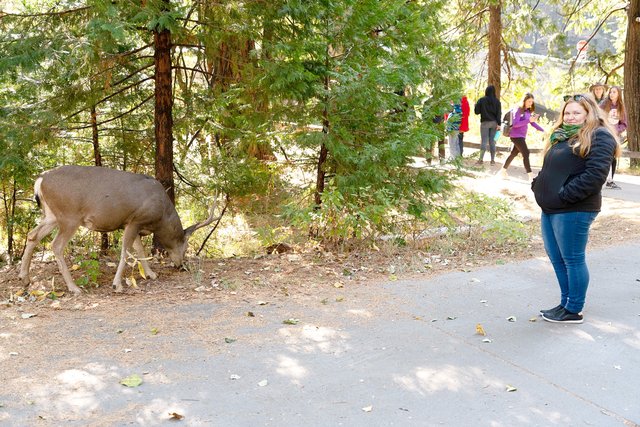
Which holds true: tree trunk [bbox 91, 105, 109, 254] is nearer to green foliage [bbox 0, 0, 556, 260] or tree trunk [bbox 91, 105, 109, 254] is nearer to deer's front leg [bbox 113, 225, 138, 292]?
green foliage [bbox 0, 0, 556, 260]

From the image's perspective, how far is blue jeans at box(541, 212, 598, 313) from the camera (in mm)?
5887

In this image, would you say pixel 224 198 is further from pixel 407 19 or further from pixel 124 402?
pixel 124 402

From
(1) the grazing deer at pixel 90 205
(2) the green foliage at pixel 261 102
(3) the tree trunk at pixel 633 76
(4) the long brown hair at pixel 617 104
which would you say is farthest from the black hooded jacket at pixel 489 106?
(1) the grazing deer at pixel 90 205

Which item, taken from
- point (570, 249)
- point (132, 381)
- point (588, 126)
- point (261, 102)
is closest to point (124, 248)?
point (261, 102)

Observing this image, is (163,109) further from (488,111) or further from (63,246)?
(488,111)

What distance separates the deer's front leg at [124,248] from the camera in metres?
7.82

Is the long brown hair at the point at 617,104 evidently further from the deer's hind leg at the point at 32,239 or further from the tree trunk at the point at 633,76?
the deer's hind leg at the point at 32,239

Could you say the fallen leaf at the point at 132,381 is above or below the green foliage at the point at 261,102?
below

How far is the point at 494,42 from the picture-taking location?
800 inches

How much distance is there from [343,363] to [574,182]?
8.20 feet

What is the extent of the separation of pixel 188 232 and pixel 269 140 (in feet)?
5.67

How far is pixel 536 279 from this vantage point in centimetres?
784

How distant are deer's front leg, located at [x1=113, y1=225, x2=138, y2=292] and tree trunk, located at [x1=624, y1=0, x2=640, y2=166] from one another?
15508 mm

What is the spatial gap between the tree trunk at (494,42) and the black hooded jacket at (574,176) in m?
15.2
